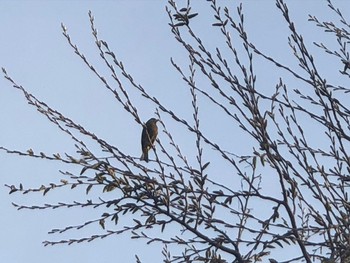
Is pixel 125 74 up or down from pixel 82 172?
up

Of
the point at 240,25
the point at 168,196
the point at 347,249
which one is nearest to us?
the point at 347,249

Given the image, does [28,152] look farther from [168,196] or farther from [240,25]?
[240,25]

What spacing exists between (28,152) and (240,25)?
126 cm

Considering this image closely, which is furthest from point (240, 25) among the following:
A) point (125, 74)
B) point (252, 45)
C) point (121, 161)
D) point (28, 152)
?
point (28, 152)

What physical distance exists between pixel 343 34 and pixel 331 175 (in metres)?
1.02

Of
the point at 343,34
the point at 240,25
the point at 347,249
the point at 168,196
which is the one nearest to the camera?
the point at 347,249

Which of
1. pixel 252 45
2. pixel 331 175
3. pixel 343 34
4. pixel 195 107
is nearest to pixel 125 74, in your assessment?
pixel 195 107

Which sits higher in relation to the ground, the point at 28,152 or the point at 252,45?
the point at 252,45

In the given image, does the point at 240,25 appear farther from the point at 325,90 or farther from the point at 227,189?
the point at 227,189

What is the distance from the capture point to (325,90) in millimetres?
4109

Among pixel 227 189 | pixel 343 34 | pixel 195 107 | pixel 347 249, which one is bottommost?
pixel 347 249

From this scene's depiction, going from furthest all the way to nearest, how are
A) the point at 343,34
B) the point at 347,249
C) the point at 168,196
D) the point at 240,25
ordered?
1. the point at 343,34
2. the point at 240,25
3. the point at 168,196
4. the point at 347,249

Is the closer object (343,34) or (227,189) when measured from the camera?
(227,189)

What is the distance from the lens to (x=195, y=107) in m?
4.43
